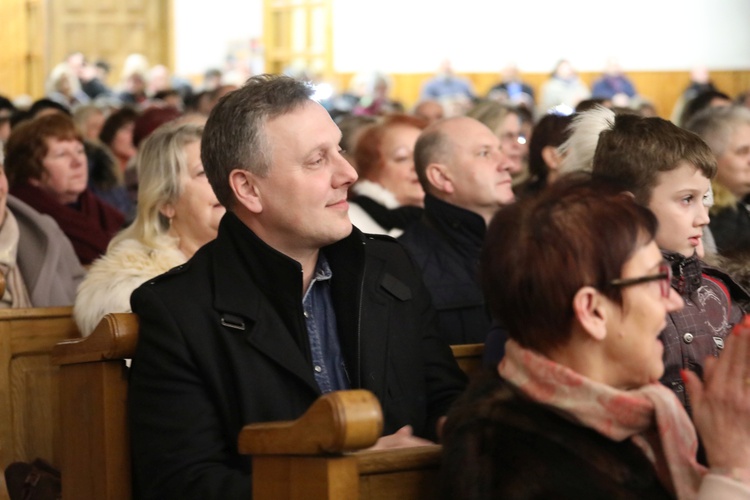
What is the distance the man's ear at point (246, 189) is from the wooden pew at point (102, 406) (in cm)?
36

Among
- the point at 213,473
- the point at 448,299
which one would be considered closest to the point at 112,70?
the point at 448,299

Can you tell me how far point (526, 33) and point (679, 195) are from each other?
15967 millimetres

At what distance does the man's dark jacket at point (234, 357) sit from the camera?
7.54 ft

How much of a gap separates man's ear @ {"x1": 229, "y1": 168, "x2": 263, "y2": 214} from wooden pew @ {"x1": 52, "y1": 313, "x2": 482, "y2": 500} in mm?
364

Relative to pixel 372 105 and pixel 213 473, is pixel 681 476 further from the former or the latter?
pixel 372 105

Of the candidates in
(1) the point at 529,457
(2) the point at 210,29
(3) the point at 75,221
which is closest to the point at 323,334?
(1) the point at 529,457

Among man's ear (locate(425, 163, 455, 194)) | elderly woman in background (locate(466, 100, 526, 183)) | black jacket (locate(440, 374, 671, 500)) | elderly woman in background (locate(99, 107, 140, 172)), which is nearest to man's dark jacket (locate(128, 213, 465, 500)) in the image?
black jacket (locate(440, 374, 671, 500))

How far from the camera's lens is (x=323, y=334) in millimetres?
2529

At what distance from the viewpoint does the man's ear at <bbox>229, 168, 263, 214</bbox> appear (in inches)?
101

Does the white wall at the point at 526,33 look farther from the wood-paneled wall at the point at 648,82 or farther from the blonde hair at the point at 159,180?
the blonde hair at the point at 159,180

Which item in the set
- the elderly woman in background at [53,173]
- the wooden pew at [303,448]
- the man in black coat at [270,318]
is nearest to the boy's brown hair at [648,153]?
the man in black coat at [270,318]

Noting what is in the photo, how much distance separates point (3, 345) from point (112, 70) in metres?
18.2

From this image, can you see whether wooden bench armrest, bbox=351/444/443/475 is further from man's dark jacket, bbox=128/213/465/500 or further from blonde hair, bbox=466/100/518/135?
blonde hair, bbox=466/100/518/135

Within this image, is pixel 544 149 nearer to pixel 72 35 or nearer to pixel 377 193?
pixel 377 193
